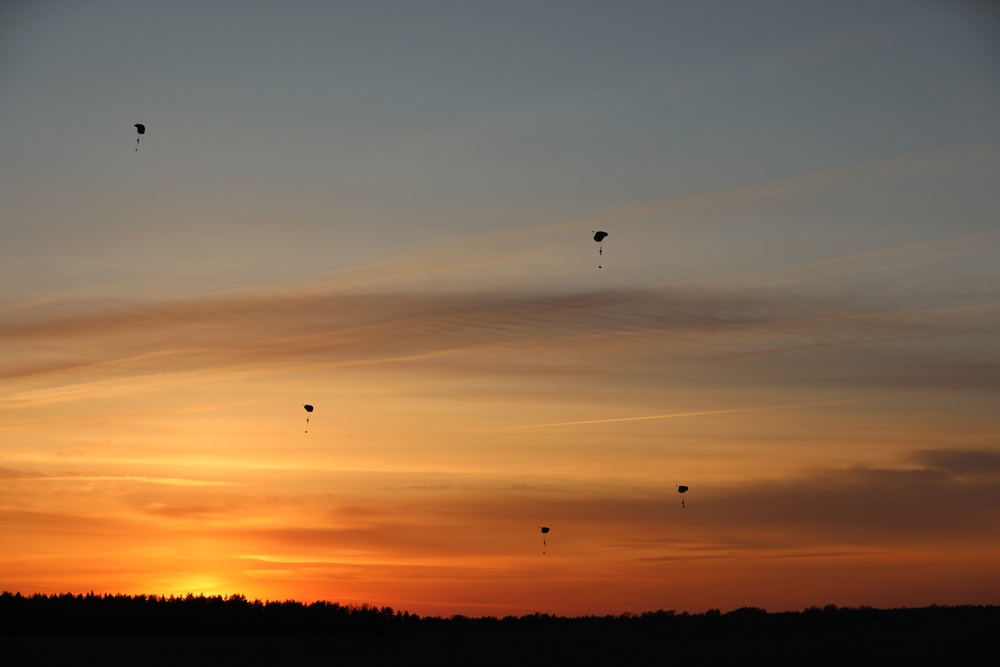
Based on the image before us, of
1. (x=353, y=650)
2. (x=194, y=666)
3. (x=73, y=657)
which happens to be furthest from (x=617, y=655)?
(x=73, y=657)

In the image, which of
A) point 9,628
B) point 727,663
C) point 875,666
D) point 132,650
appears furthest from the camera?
point 9,628

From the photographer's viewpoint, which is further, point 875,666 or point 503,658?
point 503,658

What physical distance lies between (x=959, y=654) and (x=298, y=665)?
60335 millimetres

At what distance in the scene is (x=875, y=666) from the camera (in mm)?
92625

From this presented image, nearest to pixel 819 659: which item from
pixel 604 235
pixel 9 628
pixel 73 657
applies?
pixel 604 235

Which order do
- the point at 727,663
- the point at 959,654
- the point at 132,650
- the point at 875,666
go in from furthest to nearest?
the point at 132,650 < the point at 959,654 < the point at 727,663 < the point at 875,666

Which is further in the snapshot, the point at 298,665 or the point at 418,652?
the point at 418,652

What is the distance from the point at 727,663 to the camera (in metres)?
99.9

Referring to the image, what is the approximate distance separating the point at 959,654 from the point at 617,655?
32.6m

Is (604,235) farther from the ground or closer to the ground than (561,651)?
farther from the ground

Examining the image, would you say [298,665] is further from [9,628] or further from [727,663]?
[9,628]

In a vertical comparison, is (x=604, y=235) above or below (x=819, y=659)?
above

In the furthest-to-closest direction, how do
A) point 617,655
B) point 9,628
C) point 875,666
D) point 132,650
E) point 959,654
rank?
point 9,628 → point 132,650 → point 617,655 → point 959,654 → point 875,666

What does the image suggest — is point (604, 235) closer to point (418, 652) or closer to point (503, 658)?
point (503, 658)
